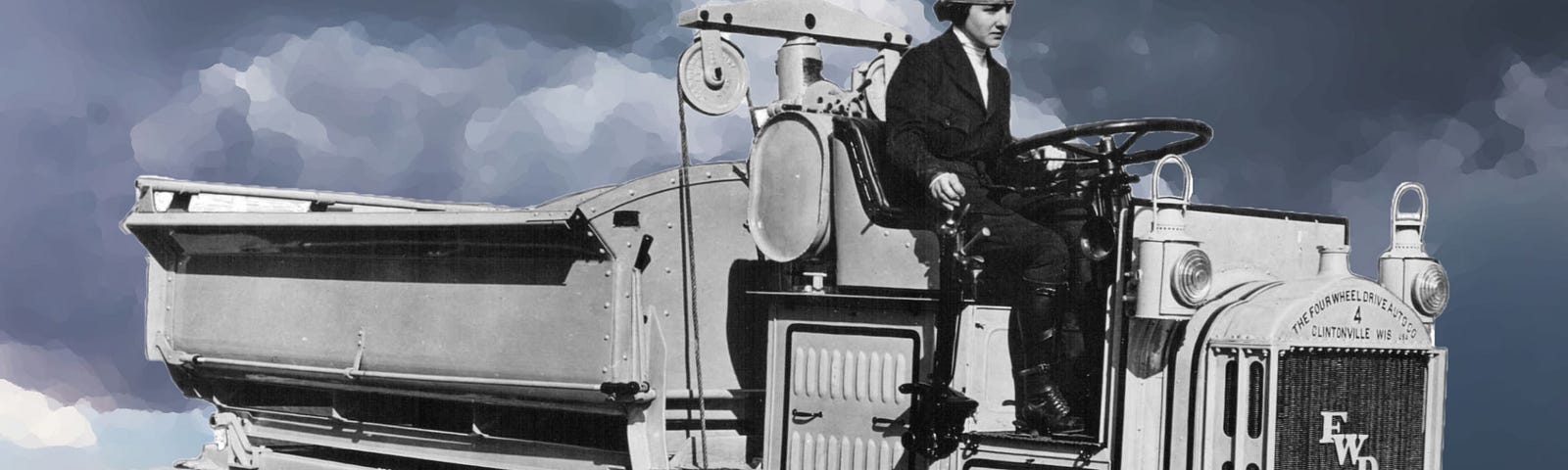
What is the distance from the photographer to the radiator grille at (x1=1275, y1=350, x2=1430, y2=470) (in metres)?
6.25

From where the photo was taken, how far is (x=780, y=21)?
823 centimetres

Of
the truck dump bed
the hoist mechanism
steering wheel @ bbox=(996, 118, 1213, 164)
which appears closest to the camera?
steering wheel @ bbox=(996, 118, 1213, 164)

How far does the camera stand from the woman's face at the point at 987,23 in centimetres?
677

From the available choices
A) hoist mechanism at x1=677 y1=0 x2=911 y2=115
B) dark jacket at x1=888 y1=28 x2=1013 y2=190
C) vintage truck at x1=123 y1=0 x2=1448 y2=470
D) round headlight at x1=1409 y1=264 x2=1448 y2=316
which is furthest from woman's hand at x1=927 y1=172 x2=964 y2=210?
round headlight at x1=1409 y1=264 x2=1448 y2=316

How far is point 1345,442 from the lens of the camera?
6.45m

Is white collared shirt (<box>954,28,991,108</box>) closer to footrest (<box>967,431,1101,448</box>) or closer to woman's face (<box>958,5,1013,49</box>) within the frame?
woman's face (<box>958,5,1013,49</box>)

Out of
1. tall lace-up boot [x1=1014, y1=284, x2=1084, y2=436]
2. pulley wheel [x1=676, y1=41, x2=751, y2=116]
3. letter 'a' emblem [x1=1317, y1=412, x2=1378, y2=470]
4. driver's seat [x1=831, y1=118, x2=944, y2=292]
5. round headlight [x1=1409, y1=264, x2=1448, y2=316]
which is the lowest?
letter 'a' emblem [x1=1317, y1=412, x2=1378, y2=470]

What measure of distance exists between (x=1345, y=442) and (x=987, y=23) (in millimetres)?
2001

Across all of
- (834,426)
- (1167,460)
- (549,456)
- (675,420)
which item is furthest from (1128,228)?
(549,456)

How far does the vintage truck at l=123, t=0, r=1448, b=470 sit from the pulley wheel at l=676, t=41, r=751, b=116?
14 mm

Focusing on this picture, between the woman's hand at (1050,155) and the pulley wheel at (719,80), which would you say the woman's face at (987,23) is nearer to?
the woman's hand at (1050,155)

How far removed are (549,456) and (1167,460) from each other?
2.62m

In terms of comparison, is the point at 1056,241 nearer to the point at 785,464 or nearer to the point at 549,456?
the point at 785,464

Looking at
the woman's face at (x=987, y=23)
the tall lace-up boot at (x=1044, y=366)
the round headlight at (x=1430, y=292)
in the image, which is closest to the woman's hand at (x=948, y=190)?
the tall lace-up boot at (x=1044, y=366)
